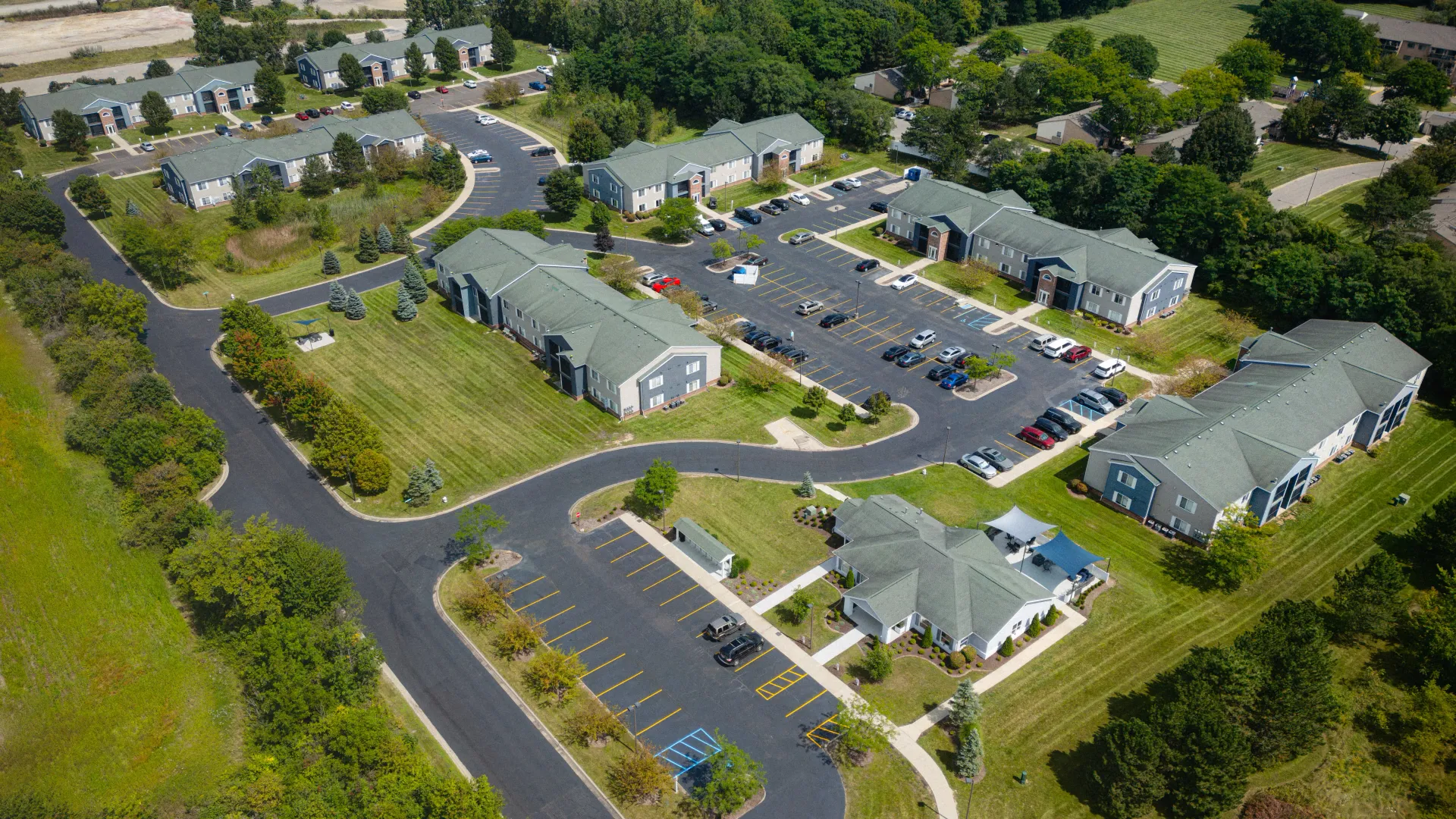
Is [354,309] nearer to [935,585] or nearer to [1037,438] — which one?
[935,585]

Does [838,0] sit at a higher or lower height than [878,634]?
higher

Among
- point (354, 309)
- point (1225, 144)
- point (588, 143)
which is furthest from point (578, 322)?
point (1225, 144)

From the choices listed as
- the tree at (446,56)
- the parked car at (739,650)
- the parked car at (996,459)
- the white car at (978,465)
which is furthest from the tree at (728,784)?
the tree at (446,56)

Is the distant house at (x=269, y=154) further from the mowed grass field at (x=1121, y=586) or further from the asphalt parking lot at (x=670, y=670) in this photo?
the mowed grass field at (x=1121, y=586)

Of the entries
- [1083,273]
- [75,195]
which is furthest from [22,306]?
[1083,273]

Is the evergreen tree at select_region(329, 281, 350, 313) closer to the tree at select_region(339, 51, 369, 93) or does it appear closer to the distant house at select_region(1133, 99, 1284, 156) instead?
the tree at select_region(339, 51, 369, 93)

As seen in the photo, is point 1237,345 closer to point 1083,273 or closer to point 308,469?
point 1083,273
